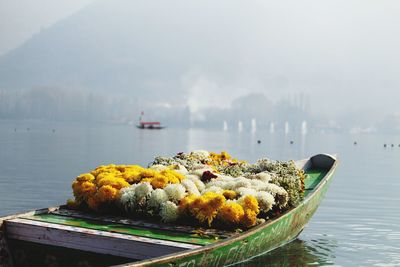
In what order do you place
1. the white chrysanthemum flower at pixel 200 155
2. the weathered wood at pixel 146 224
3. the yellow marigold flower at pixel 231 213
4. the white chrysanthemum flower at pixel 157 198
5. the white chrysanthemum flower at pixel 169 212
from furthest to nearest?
the white chrysanthemum flower at pixel 200 155 → the white chrysanthemum flower at pixel 157 198 → the white chrysanthemum flower at pixel 169 212 → the yellow marigold flower at pixel 231 213 → the weathered wood at pixel 146 224

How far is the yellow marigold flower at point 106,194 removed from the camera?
1750cm

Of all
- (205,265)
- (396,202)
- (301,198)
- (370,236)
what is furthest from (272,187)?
(396,202)

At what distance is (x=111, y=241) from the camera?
48.1 ft

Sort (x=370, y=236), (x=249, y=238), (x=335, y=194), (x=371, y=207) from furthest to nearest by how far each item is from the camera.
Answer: (x=335, y=194) → (x=371, y=207) → (x=370, y=236) → (x=249, y=238)

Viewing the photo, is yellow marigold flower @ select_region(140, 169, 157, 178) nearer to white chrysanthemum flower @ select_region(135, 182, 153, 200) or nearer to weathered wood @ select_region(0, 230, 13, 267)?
white chrysanthemum flower @ select_region(135, 182, 153, 200)

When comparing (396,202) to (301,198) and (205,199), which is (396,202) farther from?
(205,199)

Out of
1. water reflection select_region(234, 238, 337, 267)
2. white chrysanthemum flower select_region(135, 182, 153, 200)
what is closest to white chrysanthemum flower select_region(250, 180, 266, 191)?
water reflection select_region(234, 238, 337, 267)

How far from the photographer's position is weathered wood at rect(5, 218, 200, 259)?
47.0 feet

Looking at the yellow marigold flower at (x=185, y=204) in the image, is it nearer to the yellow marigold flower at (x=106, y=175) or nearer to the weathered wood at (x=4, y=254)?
the yellow marigold flower at (x=106, y=175)

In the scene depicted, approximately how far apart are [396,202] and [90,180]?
1154 inches

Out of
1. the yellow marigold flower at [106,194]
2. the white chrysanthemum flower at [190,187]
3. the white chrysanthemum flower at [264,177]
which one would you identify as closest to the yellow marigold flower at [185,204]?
the white chrysanthemum flower at [190,187]

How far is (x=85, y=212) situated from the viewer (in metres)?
17.9

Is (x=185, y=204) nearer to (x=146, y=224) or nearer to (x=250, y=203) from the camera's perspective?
(x=146, y=224)

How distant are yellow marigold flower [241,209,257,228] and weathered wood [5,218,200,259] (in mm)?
2460
